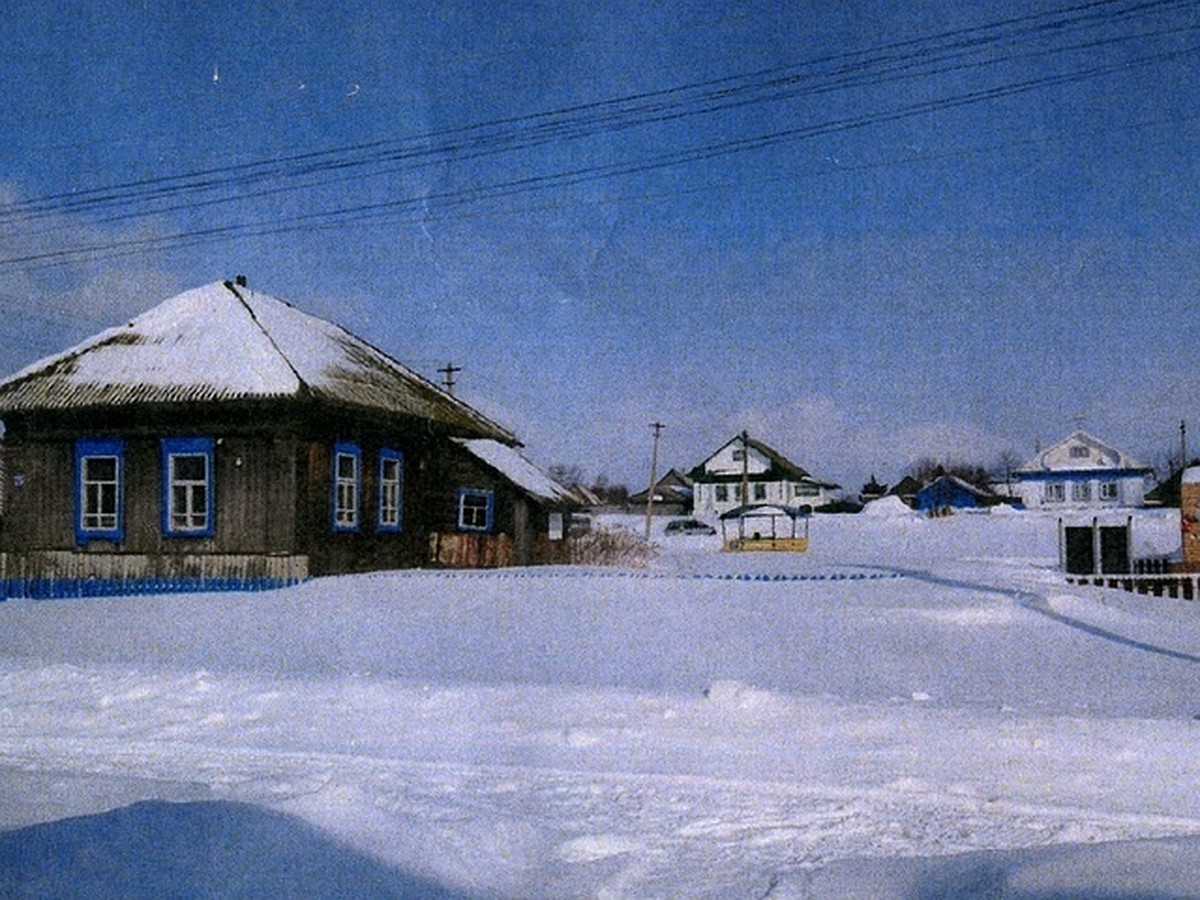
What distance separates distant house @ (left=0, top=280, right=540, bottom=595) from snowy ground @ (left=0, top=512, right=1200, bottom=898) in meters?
3.39

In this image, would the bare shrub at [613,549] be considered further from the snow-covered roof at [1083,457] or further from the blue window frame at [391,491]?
the snow-covered roof at [1083,457]

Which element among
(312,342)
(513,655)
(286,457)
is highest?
(312,342)

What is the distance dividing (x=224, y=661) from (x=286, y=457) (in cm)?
661

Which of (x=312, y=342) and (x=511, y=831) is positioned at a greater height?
(x=312, y=342)

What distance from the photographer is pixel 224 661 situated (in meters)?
8.96

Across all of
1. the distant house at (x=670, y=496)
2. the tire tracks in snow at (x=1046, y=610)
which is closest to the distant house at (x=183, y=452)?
the distant house at (x=670, y=496)

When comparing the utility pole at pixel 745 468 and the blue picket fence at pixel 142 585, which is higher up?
the utility pole at pixel 745 468

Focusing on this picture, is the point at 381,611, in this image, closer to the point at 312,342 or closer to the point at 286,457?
the point at 286,457

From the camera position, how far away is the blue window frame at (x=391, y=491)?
17.4m

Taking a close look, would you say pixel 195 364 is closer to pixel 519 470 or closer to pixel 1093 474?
pixel 519 470

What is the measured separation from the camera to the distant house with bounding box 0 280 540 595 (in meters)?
14.9

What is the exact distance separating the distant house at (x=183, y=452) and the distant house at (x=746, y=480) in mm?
5146

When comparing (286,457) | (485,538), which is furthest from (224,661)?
(485,538)

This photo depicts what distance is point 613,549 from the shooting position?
23.0m
